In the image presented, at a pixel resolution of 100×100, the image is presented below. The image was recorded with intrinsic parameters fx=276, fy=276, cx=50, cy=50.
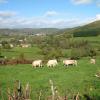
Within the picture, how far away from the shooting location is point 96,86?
2127 centimetres

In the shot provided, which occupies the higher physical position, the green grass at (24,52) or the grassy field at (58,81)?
the grassy field at (58,81)

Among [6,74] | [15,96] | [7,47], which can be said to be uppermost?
[15,96]

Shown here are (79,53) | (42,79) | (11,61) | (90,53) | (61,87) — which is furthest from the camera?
(90,53)

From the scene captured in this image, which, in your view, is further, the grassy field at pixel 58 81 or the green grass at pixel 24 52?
the green grass at pixel 24 52

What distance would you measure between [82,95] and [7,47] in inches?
3475

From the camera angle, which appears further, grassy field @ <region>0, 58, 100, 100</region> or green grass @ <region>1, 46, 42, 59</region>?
green grass @ <region>1, 46, 42, 59</region>

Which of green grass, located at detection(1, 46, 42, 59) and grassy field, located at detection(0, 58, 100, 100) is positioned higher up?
grassy field, located at detection(0, 58, 100, 100)

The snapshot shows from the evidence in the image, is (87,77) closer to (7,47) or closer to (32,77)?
(32,77)

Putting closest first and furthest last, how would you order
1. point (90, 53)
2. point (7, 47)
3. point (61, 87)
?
1. point (61, 87)
2. point (90, 53)
3. point (7, 47)

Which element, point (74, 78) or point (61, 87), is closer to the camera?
point (61, 87)

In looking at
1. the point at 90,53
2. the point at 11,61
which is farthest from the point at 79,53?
the point at 11,61

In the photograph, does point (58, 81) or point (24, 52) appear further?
point (24, 52)

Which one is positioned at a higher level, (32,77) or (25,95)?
(25,95)

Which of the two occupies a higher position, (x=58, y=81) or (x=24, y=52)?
(x=58, y=81)
